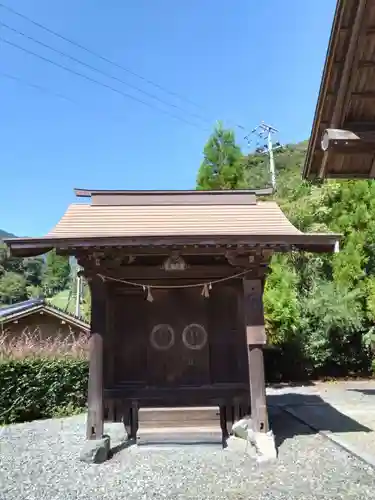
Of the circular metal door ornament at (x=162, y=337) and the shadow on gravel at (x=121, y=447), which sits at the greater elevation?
the circular metal door ornament at (x=162, y=337)

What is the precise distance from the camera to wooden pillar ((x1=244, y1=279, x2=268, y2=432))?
17.9 ft

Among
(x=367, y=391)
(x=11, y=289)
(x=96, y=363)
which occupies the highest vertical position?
(x=11, y=289)

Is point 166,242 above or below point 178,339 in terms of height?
above

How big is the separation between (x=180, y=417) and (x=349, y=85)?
4931 millimetres

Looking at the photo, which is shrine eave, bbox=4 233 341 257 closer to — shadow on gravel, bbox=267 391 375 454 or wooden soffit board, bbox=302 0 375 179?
wooden soffit board, bbox=302 0 375 179

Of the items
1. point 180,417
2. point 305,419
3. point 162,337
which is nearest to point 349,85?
point 162,337

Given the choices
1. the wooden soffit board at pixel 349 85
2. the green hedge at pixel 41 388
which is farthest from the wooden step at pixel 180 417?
the wooden soffit board at pixel 349 85

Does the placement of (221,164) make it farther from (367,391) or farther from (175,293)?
(175,293)

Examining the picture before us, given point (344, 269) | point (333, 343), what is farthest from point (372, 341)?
point (344, 269)

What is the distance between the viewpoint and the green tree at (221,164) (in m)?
17.7

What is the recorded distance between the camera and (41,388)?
8.87 m

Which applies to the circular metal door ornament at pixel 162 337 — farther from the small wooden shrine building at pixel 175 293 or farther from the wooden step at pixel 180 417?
the wooden step at pixel 180 417

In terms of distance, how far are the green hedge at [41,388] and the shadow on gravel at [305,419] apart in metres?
4.54

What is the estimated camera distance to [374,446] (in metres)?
5.57
